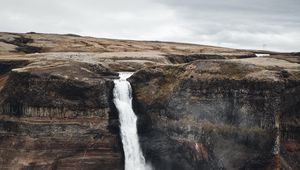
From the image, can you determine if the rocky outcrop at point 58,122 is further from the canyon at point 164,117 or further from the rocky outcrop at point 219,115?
the rocky outcrop at point 219,115

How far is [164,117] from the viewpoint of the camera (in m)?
70.9

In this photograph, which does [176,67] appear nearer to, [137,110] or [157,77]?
[157,77]

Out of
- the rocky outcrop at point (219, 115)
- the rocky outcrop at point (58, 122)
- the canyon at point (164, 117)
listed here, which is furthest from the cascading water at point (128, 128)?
the rocky outcrop at point (219, 115)

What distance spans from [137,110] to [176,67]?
7963 millimetres

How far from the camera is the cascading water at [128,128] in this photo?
71312 millimetres

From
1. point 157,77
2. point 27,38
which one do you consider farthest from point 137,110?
point 27,38

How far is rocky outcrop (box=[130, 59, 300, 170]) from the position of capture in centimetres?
6438

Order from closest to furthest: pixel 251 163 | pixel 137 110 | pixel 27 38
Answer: pixel 251 163 < pixel 137 110 < pixel 27 38

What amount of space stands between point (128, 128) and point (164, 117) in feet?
16.6

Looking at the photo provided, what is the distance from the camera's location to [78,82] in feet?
233

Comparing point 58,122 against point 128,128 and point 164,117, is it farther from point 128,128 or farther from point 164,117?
point 164,117

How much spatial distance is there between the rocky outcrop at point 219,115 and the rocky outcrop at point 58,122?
5.19 metres

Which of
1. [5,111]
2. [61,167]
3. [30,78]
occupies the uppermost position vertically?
[30,78]

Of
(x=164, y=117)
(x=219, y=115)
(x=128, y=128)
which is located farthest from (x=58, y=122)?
(x=219, y=115)
